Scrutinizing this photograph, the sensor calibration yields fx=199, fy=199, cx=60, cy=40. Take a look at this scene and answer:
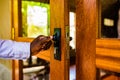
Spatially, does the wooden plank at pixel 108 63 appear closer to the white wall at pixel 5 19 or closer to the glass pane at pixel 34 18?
the glass pane at pixel 34 18

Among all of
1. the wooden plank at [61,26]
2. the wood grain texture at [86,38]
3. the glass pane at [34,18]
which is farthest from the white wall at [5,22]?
the wood grain texture at [86,38]

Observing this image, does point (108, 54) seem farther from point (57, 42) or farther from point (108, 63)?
point (57, 42)

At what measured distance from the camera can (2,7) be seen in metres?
1.86

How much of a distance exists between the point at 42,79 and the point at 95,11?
70 cm

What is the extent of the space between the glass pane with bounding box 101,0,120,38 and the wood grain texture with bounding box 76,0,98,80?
1.3 inches

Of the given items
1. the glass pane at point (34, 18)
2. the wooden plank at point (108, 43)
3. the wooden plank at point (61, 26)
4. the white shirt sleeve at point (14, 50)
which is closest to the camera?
the wooden plank at point (108, 43)

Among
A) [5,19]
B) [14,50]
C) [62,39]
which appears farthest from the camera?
[5,19]

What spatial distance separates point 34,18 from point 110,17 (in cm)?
68

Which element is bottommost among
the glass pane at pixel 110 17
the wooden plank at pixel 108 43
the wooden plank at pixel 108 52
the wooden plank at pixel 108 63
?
the wooden plank at pixel 108 63

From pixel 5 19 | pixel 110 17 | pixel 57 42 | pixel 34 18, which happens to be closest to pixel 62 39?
pixel 57 42

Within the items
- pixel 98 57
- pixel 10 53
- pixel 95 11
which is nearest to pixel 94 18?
pixel 95 11

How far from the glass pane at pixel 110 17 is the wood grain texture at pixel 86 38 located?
1.3 inches

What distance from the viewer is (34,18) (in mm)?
1402

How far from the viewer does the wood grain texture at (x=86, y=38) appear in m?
0.83
